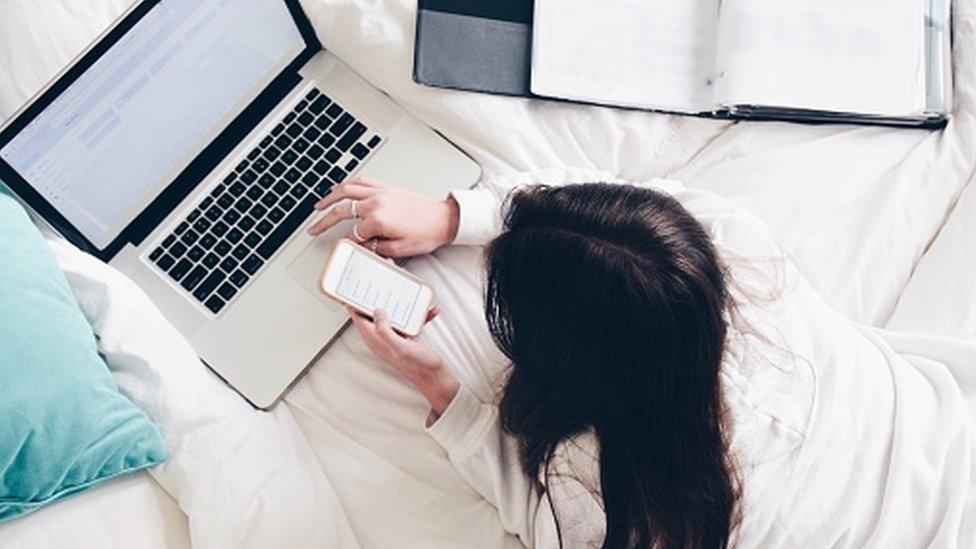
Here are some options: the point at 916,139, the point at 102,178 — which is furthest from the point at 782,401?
the point at 102,178

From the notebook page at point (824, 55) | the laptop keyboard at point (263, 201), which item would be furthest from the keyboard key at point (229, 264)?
the notebook page at point (824, 55)

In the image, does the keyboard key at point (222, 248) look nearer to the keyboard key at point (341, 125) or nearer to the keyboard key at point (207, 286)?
the keyboard key at point (207, 286)

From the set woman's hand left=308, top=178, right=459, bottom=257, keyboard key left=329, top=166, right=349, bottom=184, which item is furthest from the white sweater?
keyboard key left=329, top=166, right=349, bottom=184

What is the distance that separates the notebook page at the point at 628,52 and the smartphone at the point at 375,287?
0.25 metres

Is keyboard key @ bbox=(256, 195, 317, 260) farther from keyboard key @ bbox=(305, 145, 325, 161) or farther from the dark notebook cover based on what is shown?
the dark notebook cover

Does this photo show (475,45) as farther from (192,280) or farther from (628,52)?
(192,280)

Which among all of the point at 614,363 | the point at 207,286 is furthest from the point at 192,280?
the point at 614,363

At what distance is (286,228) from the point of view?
951mm

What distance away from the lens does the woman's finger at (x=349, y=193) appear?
92 cm

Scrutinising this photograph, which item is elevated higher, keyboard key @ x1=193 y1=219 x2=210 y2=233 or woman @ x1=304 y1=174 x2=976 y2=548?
woman @ x1=304 y1=174 x2=976 y2=548

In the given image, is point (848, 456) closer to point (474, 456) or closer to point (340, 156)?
point (474, 456)

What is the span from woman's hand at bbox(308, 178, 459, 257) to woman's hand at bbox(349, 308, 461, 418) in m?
0.08

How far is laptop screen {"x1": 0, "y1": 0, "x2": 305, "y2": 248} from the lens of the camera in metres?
0.80

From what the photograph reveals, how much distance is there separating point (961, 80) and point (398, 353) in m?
0.64
